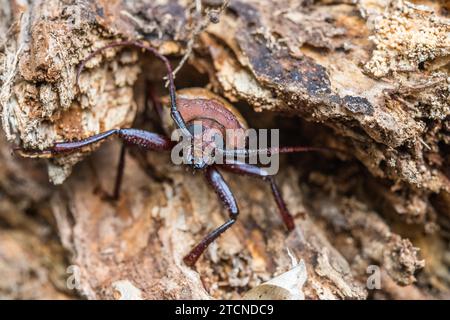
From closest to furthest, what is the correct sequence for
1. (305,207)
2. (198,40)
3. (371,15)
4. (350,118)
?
1. (350,118)
2. (371,15)
3. (198,40)
4. (305,207)

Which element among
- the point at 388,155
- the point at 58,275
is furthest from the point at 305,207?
the point at 58,275

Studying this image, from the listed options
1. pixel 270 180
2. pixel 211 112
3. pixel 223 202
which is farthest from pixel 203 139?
pixel 270 180

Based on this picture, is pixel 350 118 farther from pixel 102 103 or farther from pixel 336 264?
pixel 102 103

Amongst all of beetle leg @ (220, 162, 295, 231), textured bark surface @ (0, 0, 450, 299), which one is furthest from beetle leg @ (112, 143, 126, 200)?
beetle leg @ (220, 162, 295, 231)

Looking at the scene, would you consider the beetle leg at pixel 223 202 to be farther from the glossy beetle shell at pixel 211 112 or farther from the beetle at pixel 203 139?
the glossy beetle shell at pixel 211 112

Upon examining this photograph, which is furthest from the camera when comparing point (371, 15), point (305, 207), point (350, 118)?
point (305, 207)

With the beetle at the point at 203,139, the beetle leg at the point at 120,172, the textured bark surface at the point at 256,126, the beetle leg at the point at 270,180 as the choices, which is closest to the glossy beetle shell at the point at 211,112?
the beetle at the point at 203,139

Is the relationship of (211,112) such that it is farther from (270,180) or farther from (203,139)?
(270,180)
